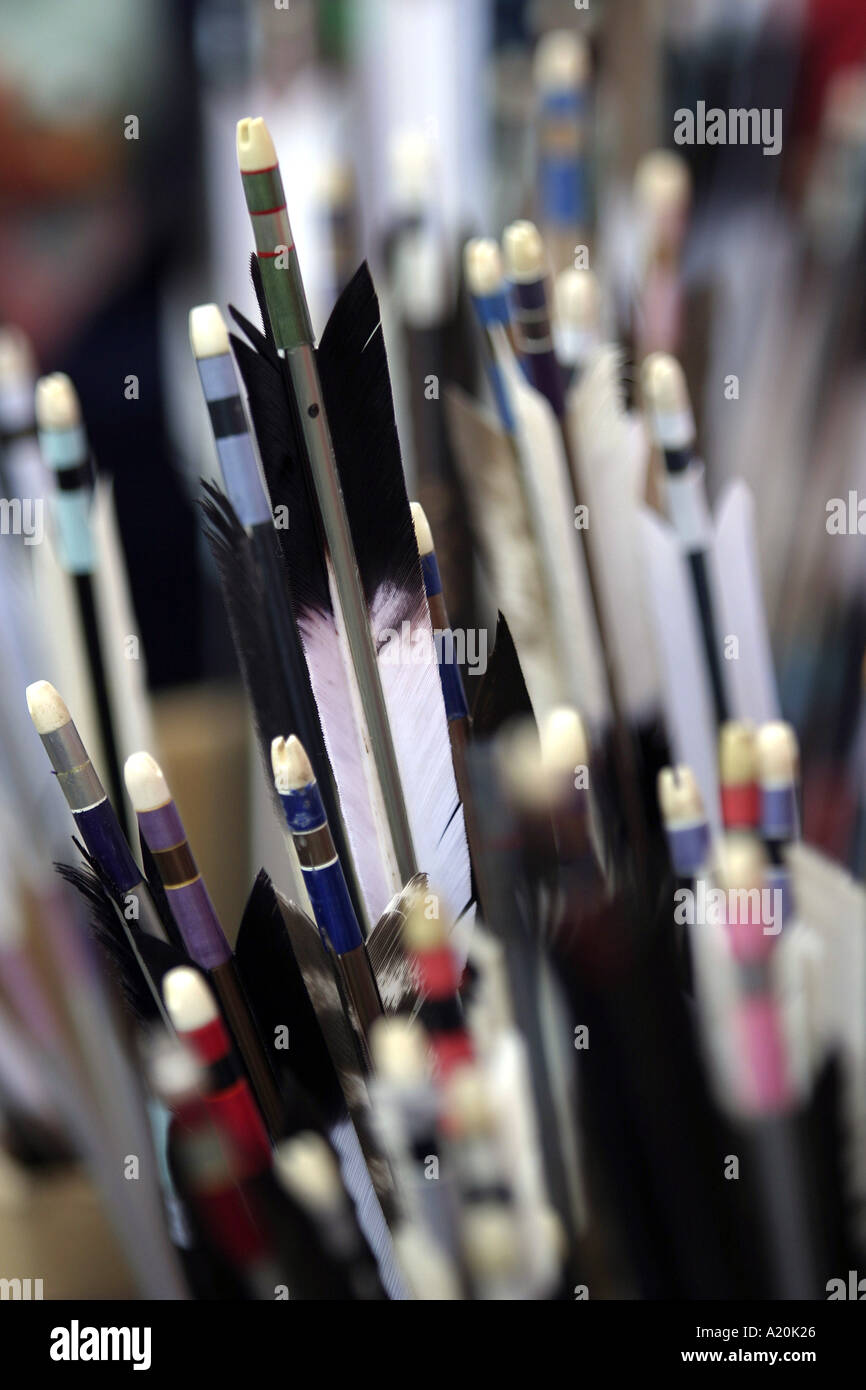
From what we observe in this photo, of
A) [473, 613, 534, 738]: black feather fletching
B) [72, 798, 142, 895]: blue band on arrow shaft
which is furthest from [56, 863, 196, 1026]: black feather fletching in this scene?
[473, 613, 534, 738]: black feather fletching

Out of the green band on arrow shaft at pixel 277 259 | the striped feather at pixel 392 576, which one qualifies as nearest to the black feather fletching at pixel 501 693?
the striped feather at pixel 392 576

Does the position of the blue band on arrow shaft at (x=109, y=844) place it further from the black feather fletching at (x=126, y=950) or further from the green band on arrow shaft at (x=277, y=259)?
the green band on arrow shaft at (x=277, y=259)

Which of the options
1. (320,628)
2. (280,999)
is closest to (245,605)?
(320,628)

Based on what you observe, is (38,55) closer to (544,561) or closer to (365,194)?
(365,194)

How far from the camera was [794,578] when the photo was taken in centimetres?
43

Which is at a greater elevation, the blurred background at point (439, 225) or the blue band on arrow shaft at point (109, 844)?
the blurred background at point (439, 225)

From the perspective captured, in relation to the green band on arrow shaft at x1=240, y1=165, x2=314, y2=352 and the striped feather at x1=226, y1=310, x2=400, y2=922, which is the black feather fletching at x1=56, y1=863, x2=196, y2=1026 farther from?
the green band on arrow shaft at x1=240, y1=165, x2=314, y2=352

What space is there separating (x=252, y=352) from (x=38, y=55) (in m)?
0.14

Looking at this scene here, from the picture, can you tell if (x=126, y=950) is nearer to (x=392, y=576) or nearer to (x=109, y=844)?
(x=109, y=844)

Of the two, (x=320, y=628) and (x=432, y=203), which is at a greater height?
(x=432, y=203)

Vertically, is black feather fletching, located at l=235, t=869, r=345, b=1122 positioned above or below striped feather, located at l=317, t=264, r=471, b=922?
below

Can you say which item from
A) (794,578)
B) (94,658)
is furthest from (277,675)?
(794,578)

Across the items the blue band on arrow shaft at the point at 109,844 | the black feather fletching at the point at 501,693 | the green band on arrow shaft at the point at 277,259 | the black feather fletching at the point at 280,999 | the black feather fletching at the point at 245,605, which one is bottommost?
the black feather fletching at the point at 280,999

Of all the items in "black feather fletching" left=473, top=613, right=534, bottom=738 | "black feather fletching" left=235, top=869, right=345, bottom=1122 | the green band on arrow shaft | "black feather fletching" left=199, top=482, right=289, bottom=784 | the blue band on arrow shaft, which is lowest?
"black feather fletching" left=235, top=869, right=345, bottom=1122
